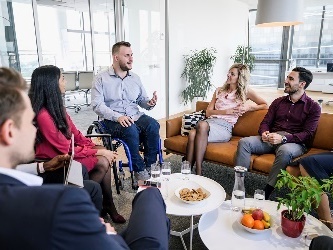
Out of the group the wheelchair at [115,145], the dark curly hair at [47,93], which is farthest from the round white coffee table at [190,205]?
the dark curly hair at [47,93]

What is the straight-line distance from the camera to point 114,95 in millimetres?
2898

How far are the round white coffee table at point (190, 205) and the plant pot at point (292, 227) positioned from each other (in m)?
0.39

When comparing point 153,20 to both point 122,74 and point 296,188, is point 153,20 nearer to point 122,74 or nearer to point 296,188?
point 122,74

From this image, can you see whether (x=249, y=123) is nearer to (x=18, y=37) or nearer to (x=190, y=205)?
(x=190, y=205)

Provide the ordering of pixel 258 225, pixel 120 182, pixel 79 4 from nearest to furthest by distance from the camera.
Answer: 1. pixel 258 225
2. pixel 120 182
3. pixel 79 4

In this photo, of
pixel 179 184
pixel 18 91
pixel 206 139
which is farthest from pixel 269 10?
pixel 18 91

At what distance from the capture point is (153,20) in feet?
17.1

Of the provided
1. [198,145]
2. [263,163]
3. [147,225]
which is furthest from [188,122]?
[147,225]

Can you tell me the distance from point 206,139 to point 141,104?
909mm

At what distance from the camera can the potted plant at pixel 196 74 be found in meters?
6.04

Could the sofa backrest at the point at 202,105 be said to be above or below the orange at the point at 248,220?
above

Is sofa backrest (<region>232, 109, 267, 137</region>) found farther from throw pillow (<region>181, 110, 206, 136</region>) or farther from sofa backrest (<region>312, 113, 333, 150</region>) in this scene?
sofa backrest (<region>312, 113, 333, 150</region>)

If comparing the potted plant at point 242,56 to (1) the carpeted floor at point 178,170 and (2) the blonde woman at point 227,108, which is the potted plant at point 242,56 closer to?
(2) the blonde woman at point 227,108

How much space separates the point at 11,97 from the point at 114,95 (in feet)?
7.35
